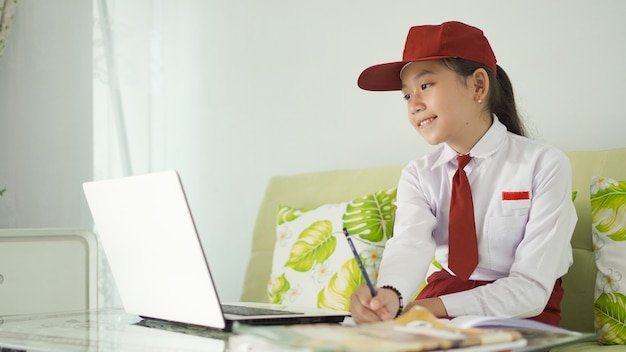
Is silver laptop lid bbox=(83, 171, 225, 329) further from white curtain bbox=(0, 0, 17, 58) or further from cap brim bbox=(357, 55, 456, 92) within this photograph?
white curtain bbox=(0, 0, 17, 58)

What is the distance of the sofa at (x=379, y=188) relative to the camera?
1.76 meters

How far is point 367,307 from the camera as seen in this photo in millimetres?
1246

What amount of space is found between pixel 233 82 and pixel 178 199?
1709 mm

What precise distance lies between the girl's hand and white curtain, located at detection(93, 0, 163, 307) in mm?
1579

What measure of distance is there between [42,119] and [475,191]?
152 centimetres

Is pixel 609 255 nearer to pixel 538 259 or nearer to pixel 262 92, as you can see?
pixel 538 259

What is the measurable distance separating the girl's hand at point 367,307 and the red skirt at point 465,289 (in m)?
0.30

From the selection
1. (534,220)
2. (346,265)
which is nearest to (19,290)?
(346,265)

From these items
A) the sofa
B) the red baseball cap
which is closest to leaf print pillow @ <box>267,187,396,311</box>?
the sofa

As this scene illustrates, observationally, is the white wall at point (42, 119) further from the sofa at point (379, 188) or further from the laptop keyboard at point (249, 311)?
the laptop keyboard at point (249, 311)

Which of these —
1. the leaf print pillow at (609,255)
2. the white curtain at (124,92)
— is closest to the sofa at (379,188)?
the leaf print pillow at (609,255)

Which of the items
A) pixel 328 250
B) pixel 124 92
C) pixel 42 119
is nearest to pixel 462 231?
pixel 328 250

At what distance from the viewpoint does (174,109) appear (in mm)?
2936

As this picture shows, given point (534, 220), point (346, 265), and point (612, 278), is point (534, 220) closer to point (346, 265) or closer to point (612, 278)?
point (612, 278)
